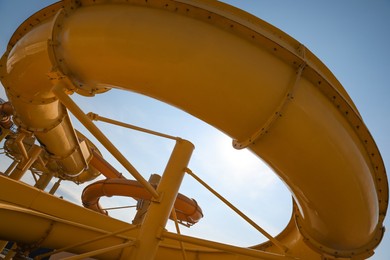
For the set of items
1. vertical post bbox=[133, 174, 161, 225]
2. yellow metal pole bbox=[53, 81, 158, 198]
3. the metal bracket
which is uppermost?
vertical post bbox=[133, 174, 161, 225]

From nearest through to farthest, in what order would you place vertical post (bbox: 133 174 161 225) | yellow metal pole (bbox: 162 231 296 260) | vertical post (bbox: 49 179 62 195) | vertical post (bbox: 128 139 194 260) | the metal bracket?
the metal bracket, yellow metal pole (bbox: 162 231 296 260), vertical post (bbox: 128 139 194 260), vertical post (bbox: 133 174 161 225), vertical post (bbox: 49 179 62 195)

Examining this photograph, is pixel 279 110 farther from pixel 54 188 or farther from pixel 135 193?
Result: pixel 54 188

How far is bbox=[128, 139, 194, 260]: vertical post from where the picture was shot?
3000 millimetres

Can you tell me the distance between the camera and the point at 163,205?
3.29 m

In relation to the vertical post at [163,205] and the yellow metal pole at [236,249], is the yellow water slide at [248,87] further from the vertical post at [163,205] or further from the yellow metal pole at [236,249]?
the vertical post at [163,205]

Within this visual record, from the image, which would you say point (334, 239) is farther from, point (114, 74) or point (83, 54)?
point (83, 54)

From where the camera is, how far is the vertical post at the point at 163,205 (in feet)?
9.84

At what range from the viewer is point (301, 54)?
7.66 feet

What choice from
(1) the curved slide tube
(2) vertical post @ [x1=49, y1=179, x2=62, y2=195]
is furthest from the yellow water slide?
(2) vertical post @ [x1=49, y1=179, x2=62, y2=195]

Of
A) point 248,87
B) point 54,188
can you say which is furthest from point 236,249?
point 54,188

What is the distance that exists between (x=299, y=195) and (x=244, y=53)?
1.60 m

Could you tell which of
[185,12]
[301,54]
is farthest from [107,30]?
[301,54]

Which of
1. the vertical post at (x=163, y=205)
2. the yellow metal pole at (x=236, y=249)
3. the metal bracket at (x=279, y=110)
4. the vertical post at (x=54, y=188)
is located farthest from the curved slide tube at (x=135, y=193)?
the metal bracket at (x=279, y=110)

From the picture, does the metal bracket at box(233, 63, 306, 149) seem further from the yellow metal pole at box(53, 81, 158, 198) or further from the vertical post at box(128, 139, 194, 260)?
the vertical post at box(128, 139, 194, 260)
